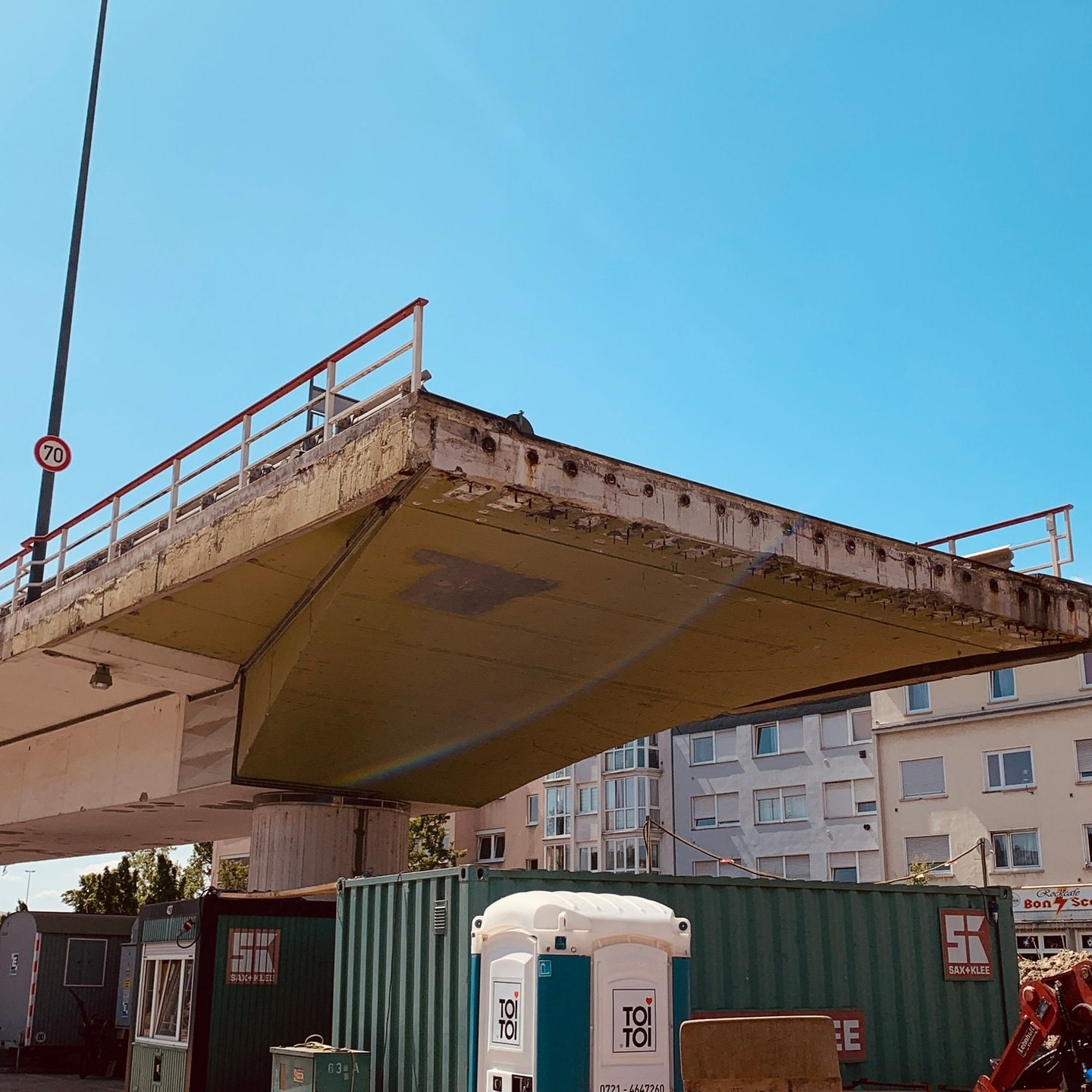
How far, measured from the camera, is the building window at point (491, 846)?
71312 millimetres

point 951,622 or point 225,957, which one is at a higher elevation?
point 951,622

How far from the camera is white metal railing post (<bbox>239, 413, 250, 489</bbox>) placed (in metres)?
16.3

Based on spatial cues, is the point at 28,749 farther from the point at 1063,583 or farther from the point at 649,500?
the point at 1063,583

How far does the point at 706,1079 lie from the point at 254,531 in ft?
30.0

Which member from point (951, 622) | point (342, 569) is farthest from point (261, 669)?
point (951, 622)

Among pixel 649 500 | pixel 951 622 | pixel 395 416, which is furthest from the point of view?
pixel 951 622

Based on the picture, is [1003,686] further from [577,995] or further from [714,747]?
[577,995]

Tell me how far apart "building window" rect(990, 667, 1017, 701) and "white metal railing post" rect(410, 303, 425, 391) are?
1490 inches

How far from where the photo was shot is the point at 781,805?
56406 millimetres

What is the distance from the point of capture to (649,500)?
14.5m

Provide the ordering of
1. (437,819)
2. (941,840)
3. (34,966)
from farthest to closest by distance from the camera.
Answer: (437,819)
(941,840)
(34,966)

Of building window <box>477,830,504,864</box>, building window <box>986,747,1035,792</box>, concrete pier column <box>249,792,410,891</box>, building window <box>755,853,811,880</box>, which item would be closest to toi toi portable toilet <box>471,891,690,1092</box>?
concrete pier column <box>249,792,410,891</box>

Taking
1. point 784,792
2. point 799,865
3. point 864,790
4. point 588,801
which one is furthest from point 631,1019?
point 588,801

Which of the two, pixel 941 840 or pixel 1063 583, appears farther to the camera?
pixel 941 840
